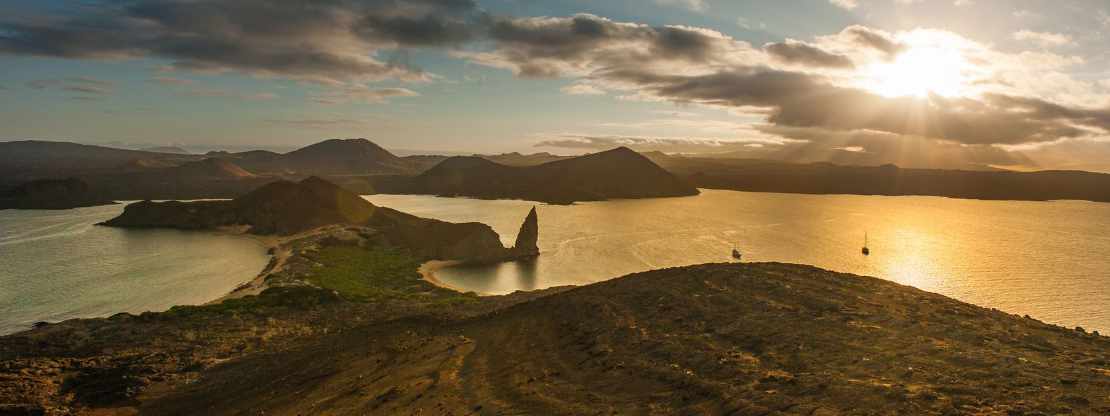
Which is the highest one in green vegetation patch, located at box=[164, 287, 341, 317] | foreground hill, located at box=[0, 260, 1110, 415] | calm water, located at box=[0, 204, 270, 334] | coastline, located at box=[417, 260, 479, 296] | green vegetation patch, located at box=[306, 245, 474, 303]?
foreground hill, located at box=[0, 260, 1110, 415]

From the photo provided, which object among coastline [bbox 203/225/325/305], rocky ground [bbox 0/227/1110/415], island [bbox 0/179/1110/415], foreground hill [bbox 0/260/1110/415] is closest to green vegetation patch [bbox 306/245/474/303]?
coastline [bbox 203/225/325/305]

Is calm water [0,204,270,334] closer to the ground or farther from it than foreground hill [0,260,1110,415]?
closer to the ground

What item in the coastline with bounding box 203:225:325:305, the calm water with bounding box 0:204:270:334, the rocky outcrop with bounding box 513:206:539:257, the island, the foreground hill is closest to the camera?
the foreground hill

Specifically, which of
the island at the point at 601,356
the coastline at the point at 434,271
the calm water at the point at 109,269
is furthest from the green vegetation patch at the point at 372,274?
the island at the point at 601,356

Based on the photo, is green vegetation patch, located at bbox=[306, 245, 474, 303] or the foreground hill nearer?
the foreground hill

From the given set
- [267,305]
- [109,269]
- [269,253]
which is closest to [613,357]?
[267,305]

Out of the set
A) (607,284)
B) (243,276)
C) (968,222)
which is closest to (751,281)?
(607,284)

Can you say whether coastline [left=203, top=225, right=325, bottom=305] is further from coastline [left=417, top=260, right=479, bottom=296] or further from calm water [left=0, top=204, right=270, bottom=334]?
coastline [left=417, top=260, right=479, bottom=296]

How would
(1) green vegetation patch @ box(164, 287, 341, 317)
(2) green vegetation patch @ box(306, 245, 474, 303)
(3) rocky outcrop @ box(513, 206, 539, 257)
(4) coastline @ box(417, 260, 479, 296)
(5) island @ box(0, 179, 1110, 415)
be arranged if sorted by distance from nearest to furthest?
(5) island @ box(0, 179, 1110, 415), (1) green vegetation patch @ box(164, 287, 341, 317), (2) green vegetation patch @ box(306, 245, 474, 303), (4) coastline @ box(417, 260, 479, 296), (3) rocky outcrop @ box(513, 206, 539, 257)

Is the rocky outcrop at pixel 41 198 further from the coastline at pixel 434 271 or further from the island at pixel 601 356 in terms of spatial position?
the island at pixel 601 356
